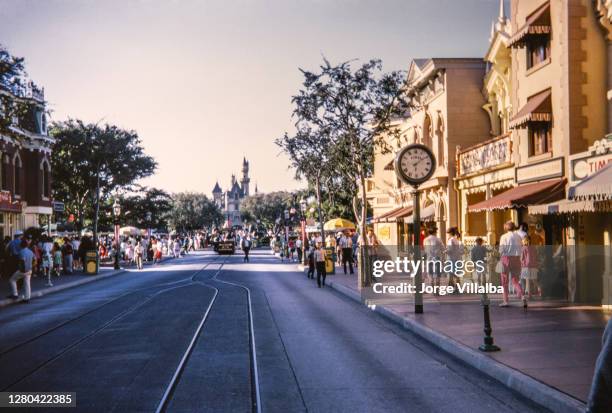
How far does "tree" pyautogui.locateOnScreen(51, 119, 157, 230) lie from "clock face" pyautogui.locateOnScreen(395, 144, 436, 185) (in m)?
38.7

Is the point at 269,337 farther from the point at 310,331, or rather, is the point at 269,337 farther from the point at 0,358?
the point at 0,358

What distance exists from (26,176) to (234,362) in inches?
1386

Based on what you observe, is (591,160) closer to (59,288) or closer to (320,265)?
(320,265)

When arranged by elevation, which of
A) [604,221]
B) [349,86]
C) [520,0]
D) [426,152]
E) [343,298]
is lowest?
[343,298]

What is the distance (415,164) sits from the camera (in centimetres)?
1534

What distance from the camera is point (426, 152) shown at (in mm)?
15305

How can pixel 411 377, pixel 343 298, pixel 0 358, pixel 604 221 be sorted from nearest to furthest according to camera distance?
pixel 411 377, pixel 0 358, pixel 604 221, pixel 343 298

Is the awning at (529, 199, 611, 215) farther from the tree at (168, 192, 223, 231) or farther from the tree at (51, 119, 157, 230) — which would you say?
the tree at (168, 192, 223, 231)

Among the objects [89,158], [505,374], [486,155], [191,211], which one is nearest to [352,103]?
[486,155]

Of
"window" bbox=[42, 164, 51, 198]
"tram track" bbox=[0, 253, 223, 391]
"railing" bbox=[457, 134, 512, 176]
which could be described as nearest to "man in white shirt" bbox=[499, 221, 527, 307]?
"railing" bbox=[457, 134, 512, 176]

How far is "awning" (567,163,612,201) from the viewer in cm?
1244

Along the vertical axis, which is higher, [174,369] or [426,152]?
[426,152]

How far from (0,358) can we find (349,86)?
57.3ft

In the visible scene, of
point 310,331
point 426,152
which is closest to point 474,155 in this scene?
point 426,152
